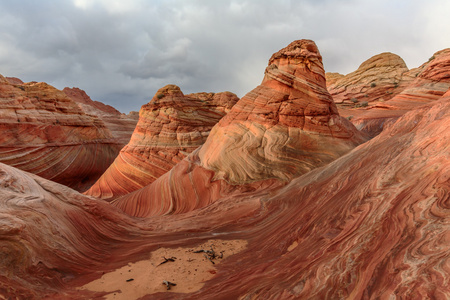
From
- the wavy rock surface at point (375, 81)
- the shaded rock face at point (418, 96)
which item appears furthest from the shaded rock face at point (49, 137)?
the wavy rock surface at point (375, 81)

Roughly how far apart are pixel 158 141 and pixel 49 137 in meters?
12.0

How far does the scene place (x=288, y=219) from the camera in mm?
7301

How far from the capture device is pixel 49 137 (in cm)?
2483

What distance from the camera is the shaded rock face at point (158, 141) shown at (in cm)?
1962

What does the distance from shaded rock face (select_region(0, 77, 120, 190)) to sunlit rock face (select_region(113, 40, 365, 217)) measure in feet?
48.7

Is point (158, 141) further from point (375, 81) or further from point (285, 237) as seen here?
point (375, 81)

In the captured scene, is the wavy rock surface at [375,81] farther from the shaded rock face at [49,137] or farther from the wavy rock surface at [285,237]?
the shaded rock face at [49,137]

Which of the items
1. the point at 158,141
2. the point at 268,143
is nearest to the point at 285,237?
the point at 268,143

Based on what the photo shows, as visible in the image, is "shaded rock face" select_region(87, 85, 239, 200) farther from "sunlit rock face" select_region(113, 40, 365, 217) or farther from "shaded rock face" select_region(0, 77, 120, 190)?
"shaded rock face" select_region(0, 77, 120, 190)

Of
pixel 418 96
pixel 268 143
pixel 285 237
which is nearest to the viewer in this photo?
pixel 285 237

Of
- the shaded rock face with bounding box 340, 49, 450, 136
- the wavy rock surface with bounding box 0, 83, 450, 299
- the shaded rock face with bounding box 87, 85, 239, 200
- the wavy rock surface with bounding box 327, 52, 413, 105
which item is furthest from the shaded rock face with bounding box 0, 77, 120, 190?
the wavy rock surface with bounding box 327, 52, 413, 105

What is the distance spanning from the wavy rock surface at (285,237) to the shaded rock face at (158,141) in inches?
429

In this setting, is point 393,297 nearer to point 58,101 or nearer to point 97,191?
point 97,191

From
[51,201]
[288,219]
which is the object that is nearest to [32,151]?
[51,201]
